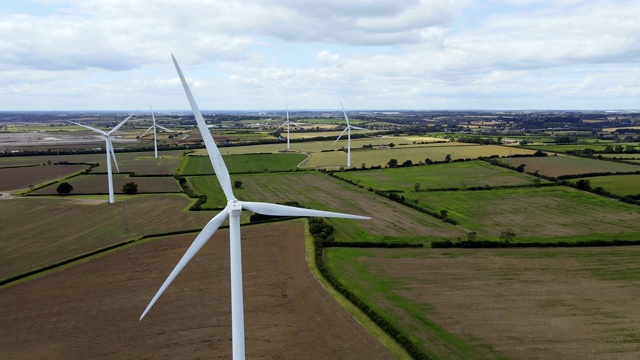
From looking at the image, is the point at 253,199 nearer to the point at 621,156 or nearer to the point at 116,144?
the point at 621,156

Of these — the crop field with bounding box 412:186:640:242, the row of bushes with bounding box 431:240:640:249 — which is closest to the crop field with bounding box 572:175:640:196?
the crop field with bounding box 412:186:640:242

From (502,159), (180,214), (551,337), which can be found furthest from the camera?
(502,159)

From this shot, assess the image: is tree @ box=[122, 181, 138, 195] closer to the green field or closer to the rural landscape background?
the rural landscape background

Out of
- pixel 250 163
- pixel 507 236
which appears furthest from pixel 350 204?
pixel 250 163

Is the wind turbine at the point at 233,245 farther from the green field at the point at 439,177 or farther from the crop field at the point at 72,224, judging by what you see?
the green field at the point at 439,177

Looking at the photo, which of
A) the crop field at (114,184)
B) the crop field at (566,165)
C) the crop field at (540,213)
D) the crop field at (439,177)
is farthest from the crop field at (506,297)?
the crop field at (566,165)

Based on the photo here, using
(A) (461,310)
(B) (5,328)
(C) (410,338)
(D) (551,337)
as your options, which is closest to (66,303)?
(B) (5,328)
